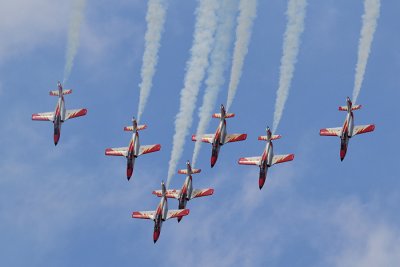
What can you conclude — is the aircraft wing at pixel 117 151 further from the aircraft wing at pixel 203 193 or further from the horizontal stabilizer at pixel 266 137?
the horizontal stabilizer at pixel 266 137

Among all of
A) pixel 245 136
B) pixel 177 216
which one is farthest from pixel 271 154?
pixel 177 216

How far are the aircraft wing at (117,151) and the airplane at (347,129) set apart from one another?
15.2 m

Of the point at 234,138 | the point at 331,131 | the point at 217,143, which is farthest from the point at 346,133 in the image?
the point at 217,143

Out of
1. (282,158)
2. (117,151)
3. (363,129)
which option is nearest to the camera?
(363,129)

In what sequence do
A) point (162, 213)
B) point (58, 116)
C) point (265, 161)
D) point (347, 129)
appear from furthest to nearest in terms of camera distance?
point (58, 116), point (265, 161), point (347, 129), point (162, 213)

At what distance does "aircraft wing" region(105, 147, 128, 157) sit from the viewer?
108 meters

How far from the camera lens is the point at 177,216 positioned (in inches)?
4065

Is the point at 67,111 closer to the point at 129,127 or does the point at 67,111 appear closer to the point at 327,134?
the point at 129,127

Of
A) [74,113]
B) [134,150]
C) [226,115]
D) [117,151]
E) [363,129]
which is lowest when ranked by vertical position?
[117,151]

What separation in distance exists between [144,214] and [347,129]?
16152 millimetres

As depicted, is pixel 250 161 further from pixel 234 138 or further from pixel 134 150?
pixel 134 150

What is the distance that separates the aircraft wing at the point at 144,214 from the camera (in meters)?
105

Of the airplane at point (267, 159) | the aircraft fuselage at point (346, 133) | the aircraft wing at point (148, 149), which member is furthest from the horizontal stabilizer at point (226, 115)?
the aircraft fuselage at point (346, 133)

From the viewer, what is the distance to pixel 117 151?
109 metres
